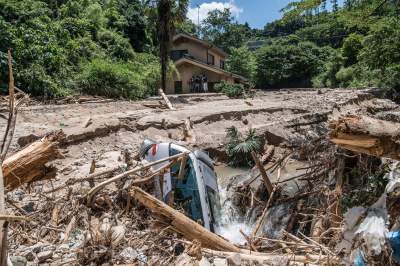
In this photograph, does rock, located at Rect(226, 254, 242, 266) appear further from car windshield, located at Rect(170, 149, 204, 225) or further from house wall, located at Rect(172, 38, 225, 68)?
house wall, located at Rect(172, 38, 225, 68)

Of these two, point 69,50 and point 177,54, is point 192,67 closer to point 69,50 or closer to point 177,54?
point 177,54

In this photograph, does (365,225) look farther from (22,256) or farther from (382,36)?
(382,36)

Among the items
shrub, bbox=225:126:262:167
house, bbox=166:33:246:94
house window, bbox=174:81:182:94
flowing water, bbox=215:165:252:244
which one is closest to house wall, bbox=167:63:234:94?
house, bbox=166:33:246:94

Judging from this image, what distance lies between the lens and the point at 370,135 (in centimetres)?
356

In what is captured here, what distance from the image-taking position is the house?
111 ft

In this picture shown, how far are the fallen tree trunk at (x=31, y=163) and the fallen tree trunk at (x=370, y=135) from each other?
2.77 m

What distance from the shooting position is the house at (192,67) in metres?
33.7

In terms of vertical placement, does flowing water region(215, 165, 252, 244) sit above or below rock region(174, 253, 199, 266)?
below

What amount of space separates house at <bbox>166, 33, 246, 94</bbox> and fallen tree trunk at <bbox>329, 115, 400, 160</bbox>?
2815 cm

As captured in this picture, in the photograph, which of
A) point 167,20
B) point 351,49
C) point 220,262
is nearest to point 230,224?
point 220,262

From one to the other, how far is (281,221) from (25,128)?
8620 mm

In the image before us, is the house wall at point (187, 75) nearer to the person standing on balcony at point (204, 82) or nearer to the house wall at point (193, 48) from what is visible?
the person standing on balcony at point (204, 82)

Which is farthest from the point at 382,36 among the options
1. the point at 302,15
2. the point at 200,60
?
the point at 200,60

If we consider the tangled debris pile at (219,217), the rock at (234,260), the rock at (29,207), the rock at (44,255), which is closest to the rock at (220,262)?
the tangled debris pile at (219,217)
